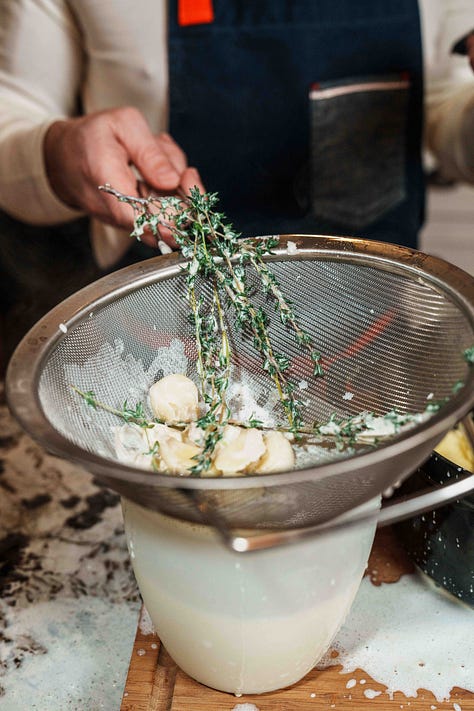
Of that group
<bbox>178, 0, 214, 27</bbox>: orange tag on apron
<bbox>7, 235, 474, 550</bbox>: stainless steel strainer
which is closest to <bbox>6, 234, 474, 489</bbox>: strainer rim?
<bbox>7, 235, 474, 550</bbox>: stainless steel strainer

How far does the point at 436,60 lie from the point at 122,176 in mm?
1001

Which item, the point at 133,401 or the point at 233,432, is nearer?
the point at 233,432

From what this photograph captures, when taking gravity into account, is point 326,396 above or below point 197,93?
below

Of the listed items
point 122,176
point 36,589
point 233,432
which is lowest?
point 36,589

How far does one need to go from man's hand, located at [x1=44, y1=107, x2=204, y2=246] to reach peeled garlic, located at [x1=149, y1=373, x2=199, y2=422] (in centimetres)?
24

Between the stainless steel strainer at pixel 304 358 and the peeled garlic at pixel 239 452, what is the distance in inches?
2.8

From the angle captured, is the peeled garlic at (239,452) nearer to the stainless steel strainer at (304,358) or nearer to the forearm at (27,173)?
the stainless steel strainer at (304,358)

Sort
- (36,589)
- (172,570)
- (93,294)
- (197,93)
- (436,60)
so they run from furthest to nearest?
1. (436,60)
2. (197,93)
3. (36,589)
4. (93,294)
5. (172,570)

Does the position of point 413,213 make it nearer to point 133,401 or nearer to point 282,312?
point 282,312

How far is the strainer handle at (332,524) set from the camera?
70 cm

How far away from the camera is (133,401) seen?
0.99m

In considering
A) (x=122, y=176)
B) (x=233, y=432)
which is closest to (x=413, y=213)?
(x=122, y=176)

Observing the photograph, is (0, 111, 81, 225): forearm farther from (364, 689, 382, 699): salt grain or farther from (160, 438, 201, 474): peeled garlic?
(364, 689, 382, 699): salt grain

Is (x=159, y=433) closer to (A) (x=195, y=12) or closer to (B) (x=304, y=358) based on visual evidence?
(B) (x=304, y=358)
